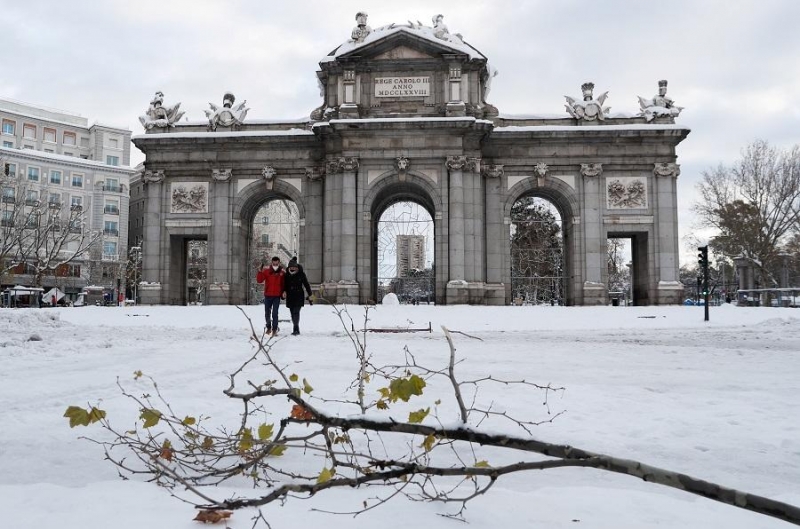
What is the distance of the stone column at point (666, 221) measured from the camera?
27.8 metres

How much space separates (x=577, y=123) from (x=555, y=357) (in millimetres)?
22795

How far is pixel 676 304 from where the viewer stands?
2736 centimetres

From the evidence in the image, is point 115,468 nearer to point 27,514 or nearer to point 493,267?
point 27,514

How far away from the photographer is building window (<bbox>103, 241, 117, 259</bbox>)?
66988 mm

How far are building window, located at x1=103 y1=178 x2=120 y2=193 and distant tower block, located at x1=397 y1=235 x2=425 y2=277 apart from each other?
173ft

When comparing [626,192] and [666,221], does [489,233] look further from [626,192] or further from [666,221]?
[666,221]

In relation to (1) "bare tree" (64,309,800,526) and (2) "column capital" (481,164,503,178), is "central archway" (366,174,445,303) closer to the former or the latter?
(2) "column capital" (481,164,503,178)

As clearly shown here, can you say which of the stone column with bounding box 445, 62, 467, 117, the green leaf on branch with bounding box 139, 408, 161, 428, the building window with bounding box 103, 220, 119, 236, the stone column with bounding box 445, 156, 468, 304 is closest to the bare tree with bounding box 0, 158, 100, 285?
the building window with bounding box 103, 220, 119, 236

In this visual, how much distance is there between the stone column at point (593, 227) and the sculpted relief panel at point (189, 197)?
18.2 metres

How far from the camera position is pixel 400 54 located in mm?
27328

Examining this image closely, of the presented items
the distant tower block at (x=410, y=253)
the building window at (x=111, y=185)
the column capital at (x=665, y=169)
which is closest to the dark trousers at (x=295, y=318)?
the distant tower block at (x=410, y=253)

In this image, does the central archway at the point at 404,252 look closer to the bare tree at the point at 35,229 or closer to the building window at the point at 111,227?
the bare tree at the point at 35,229

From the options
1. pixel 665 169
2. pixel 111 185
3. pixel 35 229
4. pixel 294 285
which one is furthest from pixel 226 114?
pixel 111 185

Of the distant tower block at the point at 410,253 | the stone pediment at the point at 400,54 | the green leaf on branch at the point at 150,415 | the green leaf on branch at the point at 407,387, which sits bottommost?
the green leaf on branch at the point at 150,415
